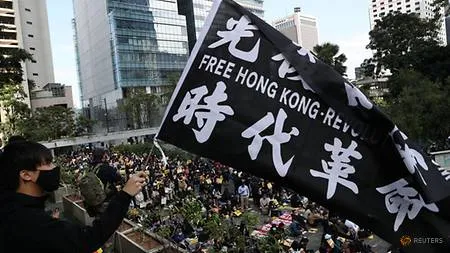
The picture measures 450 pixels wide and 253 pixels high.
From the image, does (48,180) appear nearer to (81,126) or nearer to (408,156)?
(408,156)

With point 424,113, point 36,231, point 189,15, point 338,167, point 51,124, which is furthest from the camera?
point 189,15

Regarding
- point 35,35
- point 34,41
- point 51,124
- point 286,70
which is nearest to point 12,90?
point 51,124

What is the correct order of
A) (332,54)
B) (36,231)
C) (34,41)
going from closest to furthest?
1. (36,231)
2. (332,54)
3. (34,41)

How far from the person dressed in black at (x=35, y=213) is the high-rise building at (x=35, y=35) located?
213ft


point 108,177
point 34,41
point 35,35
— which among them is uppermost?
point 35,35

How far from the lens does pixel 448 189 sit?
2.79 metres

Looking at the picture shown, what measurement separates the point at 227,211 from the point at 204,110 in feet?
38.3

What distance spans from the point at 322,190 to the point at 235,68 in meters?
0.98

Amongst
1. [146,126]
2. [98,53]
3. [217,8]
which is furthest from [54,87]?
[217,8]

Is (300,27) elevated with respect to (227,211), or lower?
elevated

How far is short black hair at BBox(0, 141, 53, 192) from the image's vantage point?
6.31 ft

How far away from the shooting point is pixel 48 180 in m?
1.97

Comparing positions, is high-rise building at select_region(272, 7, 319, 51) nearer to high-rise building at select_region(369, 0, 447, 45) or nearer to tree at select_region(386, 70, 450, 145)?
high-rise building at select_region(369, 0, 447, 45)

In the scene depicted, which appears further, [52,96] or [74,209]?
[52,96]
